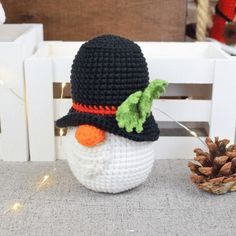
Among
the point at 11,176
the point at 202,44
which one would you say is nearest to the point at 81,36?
the point at 202,44

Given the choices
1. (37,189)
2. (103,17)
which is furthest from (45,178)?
(103,17)

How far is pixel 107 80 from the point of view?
1.89 ft

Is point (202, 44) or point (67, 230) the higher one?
point (202, 44)

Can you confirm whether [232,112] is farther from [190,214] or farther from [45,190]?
[45,190]

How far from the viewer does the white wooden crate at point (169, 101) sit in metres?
0.70

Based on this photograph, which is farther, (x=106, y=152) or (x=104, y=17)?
(x=104, y=17)

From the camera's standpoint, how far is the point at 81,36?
0.95 m

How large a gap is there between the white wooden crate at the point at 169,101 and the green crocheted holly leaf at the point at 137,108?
131mm

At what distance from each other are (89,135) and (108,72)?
9 centimetres

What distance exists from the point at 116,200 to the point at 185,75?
0.77 ft

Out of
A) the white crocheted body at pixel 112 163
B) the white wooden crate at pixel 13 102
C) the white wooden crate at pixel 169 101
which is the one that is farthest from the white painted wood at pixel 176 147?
the white wooden crate at pixel 13 102

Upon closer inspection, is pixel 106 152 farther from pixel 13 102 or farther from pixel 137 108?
pixel 13 102

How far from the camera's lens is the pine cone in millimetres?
610

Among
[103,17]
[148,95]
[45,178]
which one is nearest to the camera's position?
[148,95]
